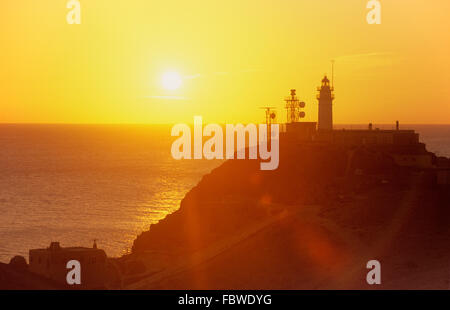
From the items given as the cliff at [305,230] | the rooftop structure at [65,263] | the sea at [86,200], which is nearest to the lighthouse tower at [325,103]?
the cliff at [305,230]

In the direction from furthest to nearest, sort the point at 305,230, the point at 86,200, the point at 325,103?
the point at 86,200 < the point at 325,103 < the point at 305,230

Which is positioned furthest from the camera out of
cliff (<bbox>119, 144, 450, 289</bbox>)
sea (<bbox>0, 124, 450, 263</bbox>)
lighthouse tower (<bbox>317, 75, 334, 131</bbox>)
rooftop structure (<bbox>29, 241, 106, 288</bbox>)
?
lighthouse tower (<bbox>317, 75, 334, 131</bbox>)

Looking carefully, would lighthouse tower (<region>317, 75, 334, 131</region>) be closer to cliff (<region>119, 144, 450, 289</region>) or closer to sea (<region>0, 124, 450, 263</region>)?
cliff (<region>119, 144, 450, 289</region>)

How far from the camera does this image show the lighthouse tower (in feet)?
286

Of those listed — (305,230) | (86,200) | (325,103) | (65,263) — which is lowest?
(65,263)

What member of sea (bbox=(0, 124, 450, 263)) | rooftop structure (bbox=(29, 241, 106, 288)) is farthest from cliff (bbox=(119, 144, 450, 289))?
sea (bbox=(0, 124, 450, 263))

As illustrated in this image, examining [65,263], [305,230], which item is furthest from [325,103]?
[65,263]

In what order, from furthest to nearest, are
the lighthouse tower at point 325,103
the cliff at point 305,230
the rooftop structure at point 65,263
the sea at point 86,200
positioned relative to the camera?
the lighthouse tower at point 325,103 < the sea at point 86,200 < the rooftop structure at point 65,263 < the cliff at point 305,230

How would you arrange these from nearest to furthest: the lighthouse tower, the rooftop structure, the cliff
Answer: the cliff
the rooftop structure
the lighthouse tower

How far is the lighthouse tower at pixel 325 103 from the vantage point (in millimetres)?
87125

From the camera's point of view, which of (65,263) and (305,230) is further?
(305,230)

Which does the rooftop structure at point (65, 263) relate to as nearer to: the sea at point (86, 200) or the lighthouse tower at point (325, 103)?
the sea at point (86, 200)

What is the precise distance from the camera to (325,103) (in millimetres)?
87250

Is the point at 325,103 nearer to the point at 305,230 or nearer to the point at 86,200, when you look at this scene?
the point at 305,230
